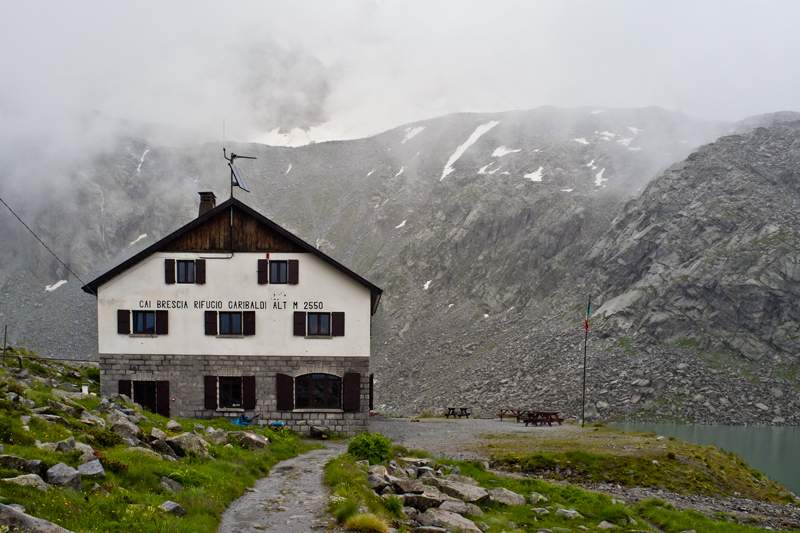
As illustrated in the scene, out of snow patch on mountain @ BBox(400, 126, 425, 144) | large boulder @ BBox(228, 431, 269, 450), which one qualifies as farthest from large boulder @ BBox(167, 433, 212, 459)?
snow patch on mountain @ BBox(400, 126, 425, 144)

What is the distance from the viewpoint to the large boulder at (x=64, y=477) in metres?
10.3

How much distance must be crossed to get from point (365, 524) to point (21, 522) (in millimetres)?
6331

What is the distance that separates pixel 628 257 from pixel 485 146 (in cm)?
5664

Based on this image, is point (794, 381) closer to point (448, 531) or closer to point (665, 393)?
point (665, 393)

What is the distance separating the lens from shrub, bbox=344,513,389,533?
38.7ft

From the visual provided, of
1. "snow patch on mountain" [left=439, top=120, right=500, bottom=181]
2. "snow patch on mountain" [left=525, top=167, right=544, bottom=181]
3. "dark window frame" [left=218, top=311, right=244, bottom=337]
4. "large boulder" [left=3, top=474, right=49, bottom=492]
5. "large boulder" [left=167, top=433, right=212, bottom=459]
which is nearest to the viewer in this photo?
"large boulder" [left=3, top=474, right=49, bottom=492]

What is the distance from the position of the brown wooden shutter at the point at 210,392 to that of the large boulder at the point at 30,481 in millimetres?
21109

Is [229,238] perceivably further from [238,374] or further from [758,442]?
[758,442]

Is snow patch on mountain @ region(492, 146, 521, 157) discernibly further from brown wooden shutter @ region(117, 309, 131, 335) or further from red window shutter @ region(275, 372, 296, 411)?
brown wooden shutter @ region(117, 309, 131, 335)

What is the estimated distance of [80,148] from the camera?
13350 centimetres

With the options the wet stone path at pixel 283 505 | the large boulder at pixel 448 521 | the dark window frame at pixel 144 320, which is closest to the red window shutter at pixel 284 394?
the dark window frame at pixel 144 320

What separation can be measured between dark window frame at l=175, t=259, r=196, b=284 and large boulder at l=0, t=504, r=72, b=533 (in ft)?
79.7

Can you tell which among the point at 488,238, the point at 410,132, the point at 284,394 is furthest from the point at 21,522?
the point at 410,132

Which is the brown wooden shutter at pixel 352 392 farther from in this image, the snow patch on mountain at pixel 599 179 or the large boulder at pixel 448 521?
the snow patch on mountain at pixel 599 179
